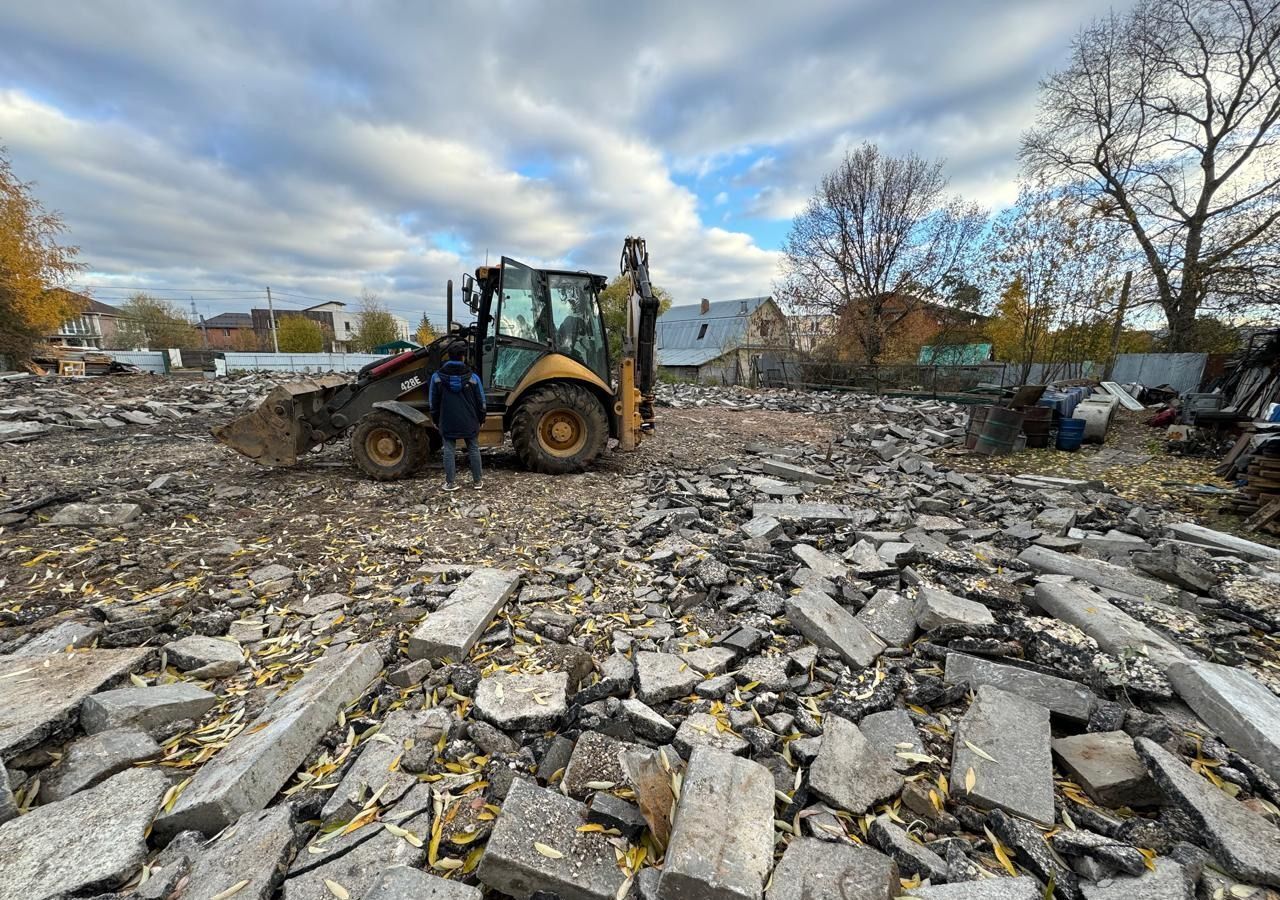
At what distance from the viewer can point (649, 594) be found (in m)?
3.56

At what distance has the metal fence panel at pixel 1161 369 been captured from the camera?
15.2 metres

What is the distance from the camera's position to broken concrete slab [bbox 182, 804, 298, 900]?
4.99ft

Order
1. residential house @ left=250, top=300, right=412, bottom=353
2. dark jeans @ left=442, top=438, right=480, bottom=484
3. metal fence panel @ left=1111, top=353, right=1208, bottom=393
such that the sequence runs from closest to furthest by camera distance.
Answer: dark jeans @ left=442, top=438, right=480, bottom=484 → metal fence panel @ left=1111, top=353, right=1208, bottom=393 → residential house @ left=250, top=300, right=412, bottom=353

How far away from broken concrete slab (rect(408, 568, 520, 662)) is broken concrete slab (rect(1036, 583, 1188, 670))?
3.38 metres

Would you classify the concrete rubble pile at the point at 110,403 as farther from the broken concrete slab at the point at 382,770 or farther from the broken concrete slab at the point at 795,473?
the broken concrete slab at the point at 795,473

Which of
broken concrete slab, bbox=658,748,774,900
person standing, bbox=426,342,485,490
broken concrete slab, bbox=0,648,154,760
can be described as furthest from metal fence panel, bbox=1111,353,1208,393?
broken concrete slab, bbox=0,648,154,760

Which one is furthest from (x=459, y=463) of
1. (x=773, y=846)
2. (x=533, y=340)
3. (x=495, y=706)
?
(x=773, y=846)

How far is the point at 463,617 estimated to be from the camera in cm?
301

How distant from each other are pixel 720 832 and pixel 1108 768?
1.59 metres

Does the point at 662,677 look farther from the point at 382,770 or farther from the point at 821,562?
the point at 821,562

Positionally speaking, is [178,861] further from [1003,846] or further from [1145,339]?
[1145,339]

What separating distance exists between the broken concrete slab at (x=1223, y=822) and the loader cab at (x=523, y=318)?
611 cm

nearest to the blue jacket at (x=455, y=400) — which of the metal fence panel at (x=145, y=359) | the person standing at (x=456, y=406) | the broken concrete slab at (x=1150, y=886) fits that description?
the person standing at (x=456, y=406)

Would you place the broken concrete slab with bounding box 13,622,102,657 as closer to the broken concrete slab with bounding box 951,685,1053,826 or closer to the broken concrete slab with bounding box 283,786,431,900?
the broken concrete slab with bounding box 283,786,431,900
